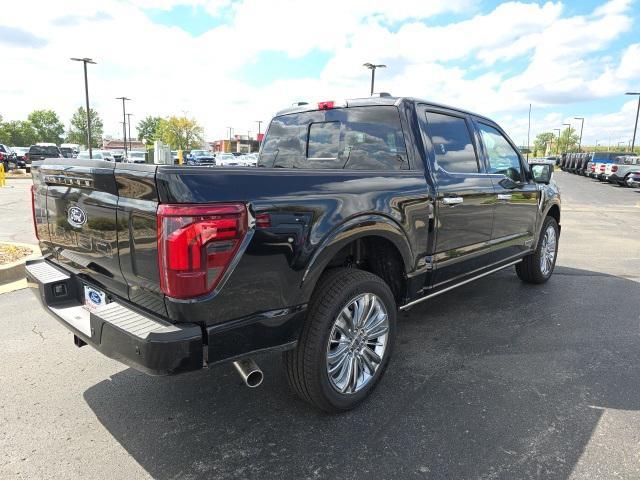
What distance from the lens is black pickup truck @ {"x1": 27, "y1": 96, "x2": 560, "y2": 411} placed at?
2100 mm

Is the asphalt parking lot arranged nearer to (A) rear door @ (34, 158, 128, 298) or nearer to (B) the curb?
(A) rear door @ (34, 158, 128, 298)

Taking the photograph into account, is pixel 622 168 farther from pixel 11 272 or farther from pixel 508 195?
pixel 11 272

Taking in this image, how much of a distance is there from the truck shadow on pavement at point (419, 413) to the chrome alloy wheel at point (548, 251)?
1451 mm

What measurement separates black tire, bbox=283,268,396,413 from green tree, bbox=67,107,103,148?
96420 millimetres

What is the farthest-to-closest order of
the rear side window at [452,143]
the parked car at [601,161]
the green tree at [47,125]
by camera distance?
the green tree at [47,125] < the parked car at [601,161] < the rear side window at [452,143]

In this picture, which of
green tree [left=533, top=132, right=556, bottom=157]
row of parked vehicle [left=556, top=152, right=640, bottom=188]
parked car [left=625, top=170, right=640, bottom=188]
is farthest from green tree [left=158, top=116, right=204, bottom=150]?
green tree [left=533, top=132, right=556, bottom=157]

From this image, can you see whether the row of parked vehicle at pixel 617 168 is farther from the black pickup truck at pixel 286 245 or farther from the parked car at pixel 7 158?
the parked car at pixel 7 158

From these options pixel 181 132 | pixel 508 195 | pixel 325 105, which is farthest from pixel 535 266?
pixel 181 132

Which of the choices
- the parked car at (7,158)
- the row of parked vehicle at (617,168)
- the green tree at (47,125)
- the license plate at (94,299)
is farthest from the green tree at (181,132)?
the license plate at (94,299)

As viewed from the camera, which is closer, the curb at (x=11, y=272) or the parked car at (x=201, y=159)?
the curb at (x=11, y=272)

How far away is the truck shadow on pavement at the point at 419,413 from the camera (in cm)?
A: 242

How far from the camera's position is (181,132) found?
71.5 metres

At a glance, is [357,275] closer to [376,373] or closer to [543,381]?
[376,373]

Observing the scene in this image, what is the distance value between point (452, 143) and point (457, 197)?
0.49 meters
